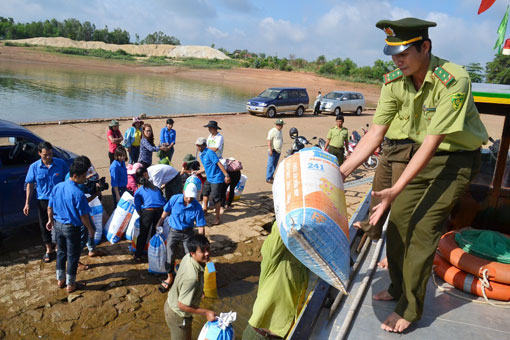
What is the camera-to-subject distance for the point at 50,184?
18.7 feet

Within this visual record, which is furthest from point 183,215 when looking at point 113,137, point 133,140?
point 133,140

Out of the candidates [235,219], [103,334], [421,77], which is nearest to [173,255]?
[103,334]

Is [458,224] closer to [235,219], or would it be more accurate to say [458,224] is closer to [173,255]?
[173,255]

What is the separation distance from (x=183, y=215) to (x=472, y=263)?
137 inches

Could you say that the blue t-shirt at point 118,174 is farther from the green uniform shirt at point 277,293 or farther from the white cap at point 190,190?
the green uniform shirt at point 277,293

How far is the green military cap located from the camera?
7.52 feet

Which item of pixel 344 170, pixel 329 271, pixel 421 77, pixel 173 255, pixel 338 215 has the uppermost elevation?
pixel 421 77

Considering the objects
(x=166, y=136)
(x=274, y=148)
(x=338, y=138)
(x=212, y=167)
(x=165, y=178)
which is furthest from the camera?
(x=338, y=138)

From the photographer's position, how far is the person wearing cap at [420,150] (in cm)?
226

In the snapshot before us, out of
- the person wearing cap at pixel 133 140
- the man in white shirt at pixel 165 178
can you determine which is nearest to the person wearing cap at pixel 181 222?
the man in white shirt at pixel 165 178

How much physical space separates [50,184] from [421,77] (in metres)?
5.16

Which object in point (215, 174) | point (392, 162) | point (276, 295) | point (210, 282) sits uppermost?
point (392, 162)

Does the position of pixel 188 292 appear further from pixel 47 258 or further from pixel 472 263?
pixel 47 258

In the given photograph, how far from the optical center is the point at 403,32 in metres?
2.31
